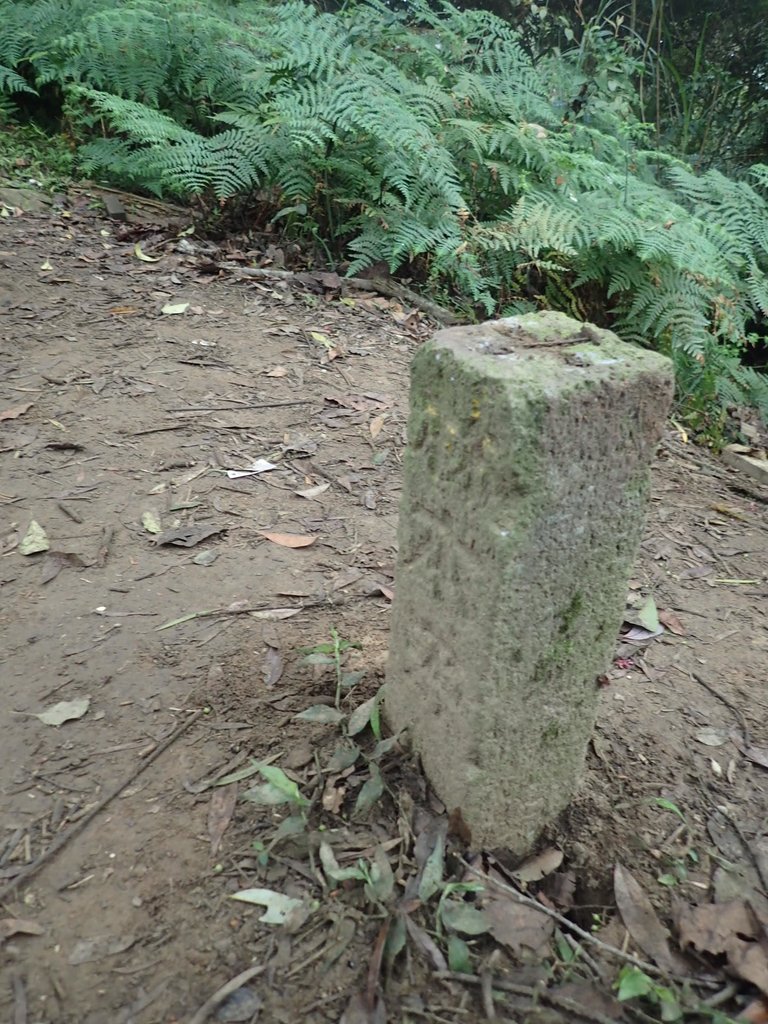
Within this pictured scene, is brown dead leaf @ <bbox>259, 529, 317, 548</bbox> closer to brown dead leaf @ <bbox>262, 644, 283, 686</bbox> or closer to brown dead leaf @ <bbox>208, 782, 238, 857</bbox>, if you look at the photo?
brown dead leaf @ <bbox>262, 644, 283, 686</bbox>

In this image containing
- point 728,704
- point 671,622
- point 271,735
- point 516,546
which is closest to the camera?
point 516,546

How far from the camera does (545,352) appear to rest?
1.40 m

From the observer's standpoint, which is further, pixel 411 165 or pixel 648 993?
pixel 411 165

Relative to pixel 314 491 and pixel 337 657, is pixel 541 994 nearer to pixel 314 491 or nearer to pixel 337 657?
pixel 337 657

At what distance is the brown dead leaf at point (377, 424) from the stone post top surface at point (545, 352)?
1741 mm

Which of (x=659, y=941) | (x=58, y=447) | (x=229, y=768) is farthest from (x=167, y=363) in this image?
(x=659, y=941)

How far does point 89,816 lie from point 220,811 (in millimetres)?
278

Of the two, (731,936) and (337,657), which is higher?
(337,657)

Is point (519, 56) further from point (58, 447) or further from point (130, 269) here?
point (58, 447)

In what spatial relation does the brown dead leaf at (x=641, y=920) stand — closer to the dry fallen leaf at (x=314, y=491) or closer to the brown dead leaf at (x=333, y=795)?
the brown dead leaf at (x=333, y=795)

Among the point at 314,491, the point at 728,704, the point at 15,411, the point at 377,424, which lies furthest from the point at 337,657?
the point at 15,411

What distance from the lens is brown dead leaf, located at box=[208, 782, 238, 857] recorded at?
5.32ft

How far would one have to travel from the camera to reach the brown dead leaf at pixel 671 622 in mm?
2551

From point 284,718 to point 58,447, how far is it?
61.9 inches
